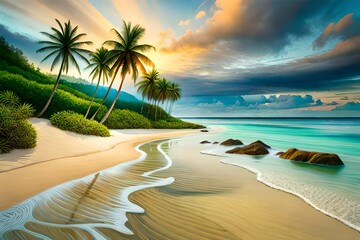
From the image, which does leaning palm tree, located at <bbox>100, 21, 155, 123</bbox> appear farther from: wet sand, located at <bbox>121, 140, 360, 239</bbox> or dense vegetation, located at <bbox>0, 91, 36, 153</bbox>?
wet sand, located at <bbox>121, 140, 360, 239</bbox>

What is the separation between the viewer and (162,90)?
47.7m

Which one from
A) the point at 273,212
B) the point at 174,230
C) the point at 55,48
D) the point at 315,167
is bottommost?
the point at 174,230

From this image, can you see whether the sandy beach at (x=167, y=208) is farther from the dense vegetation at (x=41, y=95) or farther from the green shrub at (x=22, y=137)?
the dense vegetation at (x=41, y=95)

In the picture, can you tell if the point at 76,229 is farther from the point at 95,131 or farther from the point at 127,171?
the point at 95,131

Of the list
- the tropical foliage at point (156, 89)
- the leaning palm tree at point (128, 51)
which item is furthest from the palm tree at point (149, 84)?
the leaning palm tree at point (128, 51)

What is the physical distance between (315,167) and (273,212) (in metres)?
6.90

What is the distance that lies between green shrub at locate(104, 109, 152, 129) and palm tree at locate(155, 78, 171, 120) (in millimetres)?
11392

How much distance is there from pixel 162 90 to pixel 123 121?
17461 millimetres

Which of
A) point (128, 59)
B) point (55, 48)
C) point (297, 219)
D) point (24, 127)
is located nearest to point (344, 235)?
point (297, 219)

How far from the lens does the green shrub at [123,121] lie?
30.5 m

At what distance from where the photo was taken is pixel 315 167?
9.59 m

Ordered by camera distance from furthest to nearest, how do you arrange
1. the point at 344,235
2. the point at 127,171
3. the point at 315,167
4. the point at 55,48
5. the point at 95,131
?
the point at 55,48 → the point at 95,131 → the point at 315,167 → the point at 127,171 → the point at 344,235

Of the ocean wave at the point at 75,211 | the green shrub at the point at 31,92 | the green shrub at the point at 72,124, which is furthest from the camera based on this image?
the green shrub at the point at 31,92

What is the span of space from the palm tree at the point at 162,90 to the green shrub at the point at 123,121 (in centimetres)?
1139
